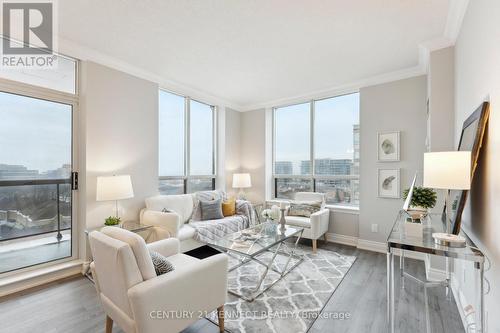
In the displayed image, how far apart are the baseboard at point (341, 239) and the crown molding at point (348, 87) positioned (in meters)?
2.56

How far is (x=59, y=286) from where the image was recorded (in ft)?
8.38

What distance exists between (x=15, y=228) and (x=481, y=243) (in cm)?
431

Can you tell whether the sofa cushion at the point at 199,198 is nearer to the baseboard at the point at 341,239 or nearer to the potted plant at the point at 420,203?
the baseboard at the point at 341,239

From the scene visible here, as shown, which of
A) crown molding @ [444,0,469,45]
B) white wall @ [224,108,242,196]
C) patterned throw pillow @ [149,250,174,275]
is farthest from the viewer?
white wall @ [224,108,242,196]

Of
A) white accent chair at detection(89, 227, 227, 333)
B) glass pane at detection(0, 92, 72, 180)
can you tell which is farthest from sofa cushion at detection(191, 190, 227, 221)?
white accent chair at detection(89, 227, 227, 333)

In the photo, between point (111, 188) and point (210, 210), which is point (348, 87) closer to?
point (210, 210)

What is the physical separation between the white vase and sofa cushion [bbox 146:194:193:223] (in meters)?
2.92

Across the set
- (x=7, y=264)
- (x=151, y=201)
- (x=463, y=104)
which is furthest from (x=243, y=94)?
(x=7, y=264)

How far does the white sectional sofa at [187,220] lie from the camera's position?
302cm

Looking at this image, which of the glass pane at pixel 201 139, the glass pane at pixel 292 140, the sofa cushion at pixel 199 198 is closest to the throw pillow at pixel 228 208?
the sofa cushion at pixel 199 198

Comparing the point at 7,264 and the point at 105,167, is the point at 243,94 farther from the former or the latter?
the point at 7,264

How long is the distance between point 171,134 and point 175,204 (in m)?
1.32

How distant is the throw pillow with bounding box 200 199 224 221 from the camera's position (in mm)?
3824

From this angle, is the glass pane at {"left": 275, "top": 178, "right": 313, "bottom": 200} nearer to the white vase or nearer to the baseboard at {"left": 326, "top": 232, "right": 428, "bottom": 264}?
the baseboard at {"left": 326, "top": 232, "right": 428, "bottom": 264}
